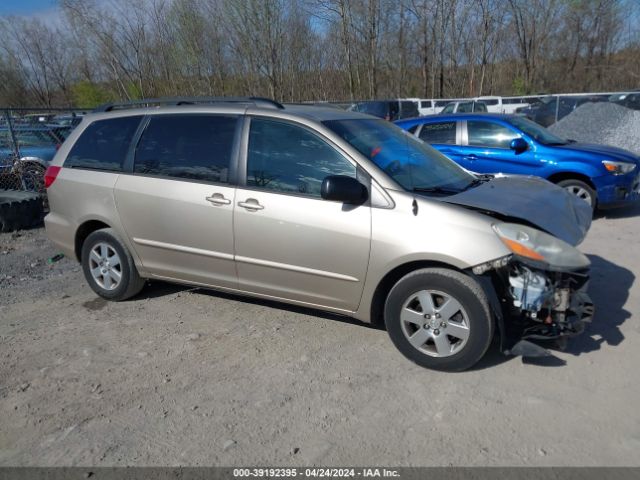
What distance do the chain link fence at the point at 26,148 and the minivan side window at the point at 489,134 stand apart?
24.6 feet

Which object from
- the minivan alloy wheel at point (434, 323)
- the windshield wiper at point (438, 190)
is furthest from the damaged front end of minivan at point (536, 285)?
the windshield wiper at point (438, 190)

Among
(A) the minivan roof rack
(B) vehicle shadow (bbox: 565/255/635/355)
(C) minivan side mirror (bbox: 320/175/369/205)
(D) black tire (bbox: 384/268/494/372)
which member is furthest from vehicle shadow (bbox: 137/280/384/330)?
(A) the minivan roof rack

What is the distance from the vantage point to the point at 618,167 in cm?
730

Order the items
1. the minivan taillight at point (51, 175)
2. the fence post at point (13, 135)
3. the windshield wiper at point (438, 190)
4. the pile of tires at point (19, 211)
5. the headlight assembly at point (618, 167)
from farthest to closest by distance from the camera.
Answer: the fence post at point (13, 135) → the pile of tires at point (19, 211) → the headlight assembly at point (618, 167) → the minivan taillight at point (51, 175) → the windshield wiper at point (438, 190)

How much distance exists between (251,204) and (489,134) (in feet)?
17.6

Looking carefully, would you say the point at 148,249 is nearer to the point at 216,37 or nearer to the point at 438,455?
the point at 438,455

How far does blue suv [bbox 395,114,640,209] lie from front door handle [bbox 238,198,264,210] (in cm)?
512

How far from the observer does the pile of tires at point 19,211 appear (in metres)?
7.92

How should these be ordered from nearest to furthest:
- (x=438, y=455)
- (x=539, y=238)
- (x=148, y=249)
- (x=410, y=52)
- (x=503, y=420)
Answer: (x=438, y=455) < (x=503, y=420) < (x=539, y=238) < (x=148, y=249) < (x=410, y=52)

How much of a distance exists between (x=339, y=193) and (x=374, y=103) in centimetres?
1680

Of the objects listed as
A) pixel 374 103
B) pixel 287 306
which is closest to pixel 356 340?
pixel 287 306

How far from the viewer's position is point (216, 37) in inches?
1032

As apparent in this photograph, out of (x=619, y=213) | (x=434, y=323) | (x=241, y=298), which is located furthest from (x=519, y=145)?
(x=434, y=323)

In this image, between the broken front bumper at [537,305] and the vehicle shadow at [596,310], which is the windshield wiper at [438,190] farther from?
the vehicle shadow at [596,310]
